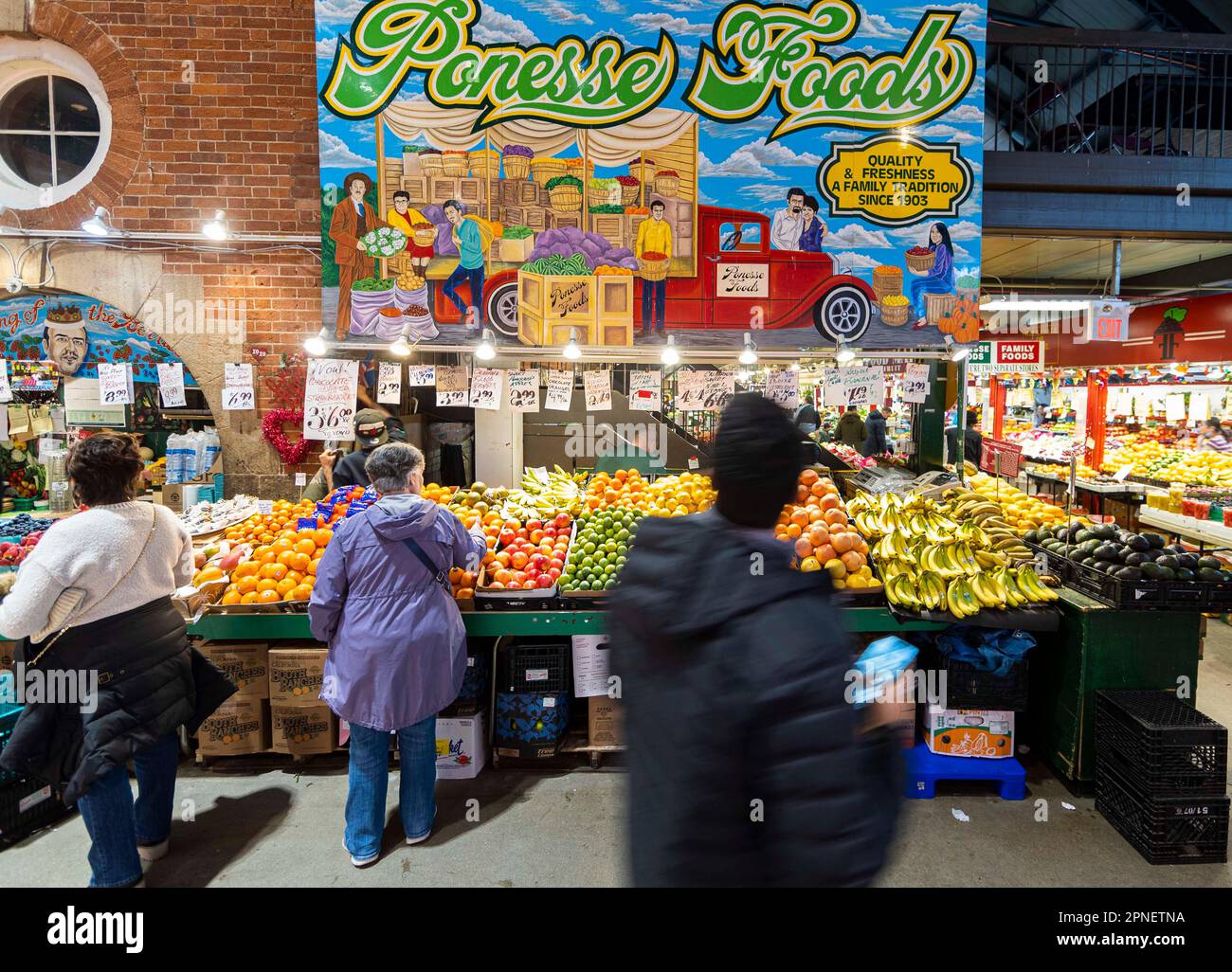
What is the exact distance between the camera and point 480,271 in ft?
19.1

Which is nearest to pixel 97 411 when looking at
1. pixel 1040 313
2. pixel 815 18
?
pixel 815 18

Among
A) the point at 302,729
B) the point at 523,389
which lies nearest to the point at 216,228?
Result: the point at 523,389

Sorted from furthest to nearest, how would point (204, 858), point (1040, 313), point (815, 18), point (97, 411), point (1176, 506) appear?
1. point (1040, 313)
2. point (1176, 506)
3. point (97, 411)
4. point (815, 18)
5. point (204, 858)

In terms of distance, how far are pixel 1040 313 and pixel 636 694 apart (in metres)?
14.4

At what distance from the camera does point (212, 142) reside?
611 cm

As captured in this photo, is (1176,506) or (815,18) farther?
(1176,506)

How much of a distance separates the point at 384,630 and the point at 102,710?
1235 mm

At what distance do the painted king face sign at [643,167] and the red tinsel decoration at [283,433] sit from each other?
3.13 feet

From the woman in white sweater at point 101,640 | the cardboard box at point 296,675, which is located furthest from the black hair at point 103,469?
the cardboard box at point 296,675

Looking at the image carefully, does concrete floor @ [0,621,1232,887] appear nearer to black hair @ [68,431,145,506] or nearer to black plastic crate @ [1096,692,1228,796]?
black plastic crate @ [1096,692,1228,796]

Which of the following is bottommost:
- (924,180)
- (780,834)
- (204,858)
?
(204,858)

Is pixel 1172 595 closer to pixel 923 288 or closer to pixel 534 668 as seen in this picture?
pixel 923 288

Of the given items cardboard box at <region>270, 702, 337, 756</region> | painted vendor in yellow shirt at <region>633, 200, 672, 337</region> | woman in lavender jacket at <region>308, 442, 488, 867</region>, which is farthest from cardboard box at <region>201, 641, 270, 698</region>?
painted vendor in yellow shirt at <region>633, 200, 672, 337</region>
